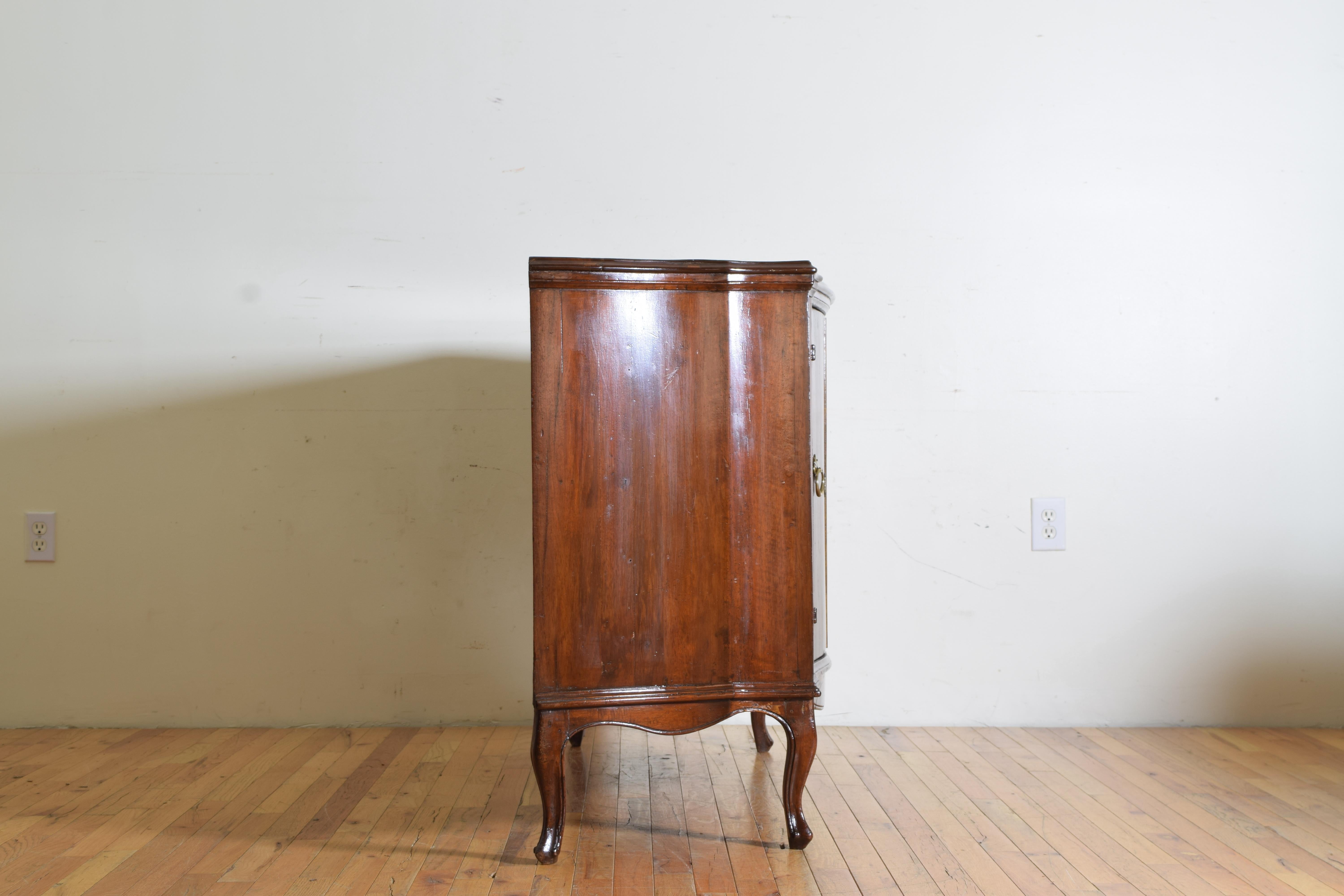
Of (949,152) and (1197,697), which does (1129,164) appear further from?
(1197,697)

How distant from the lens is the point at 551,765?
1.42 metres

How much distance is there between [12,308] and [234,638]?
97cm

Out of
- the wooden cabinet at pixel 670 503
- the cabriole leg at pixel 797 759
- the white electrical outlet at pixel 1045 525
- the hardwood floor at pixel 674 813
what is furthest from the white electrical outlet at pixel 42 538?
the white electrical outlet at pixel 1045 525

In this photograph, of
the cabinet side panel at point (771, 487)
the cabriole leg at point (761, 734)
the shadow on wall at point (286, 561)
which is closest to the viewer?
the cabinet side panel at point (771, 487)

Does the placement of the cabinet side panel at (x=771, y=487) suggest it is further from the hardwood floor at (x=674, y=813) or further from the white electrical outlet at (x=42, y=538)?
the white electrical outlet at (x=42, y=538)

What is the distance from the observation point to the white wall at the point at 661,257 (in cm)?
212

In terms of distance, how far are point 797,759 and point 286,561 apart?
4.45 ft

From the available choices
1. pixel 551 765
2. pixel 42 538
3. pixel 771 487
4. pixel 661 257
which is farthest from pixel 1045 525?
pixel 42 538

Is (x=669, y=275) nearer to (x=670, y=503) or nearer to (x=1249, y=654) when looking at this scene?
(x=670, y=503)

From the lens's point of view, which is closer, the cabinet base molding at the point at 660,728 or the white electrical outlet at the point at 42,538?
the cabinet base molding at the point at 660,728

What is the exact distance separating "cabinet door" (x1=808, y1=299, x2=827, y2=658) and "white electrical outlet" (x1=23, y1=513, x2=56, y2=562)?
1.85 metres

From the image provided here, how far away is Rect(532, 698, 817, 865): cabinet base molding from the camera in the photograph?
55.8 inches

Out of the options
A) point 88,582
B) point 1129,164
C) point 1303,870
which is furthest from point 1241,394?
point 88,582

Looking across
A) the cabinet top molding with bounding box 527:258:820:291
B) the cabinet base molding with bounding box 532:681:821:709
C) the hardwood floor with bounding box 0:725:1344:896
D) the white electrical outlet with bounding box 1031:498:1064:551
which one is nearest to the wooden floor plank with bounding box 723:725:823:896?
the hardwood floor with bounding box 0:725:1344:896
